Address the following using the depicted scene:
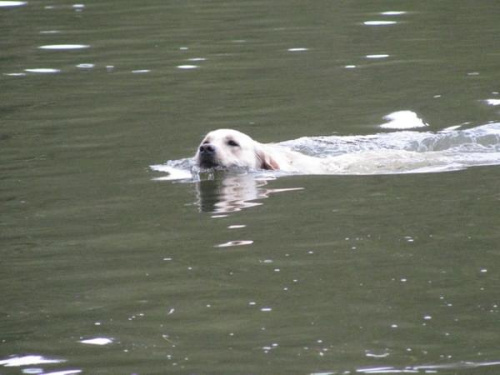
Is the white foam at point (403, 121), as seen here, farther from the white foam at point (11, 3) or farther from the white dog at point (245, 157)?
the white foam at point (11, 3)

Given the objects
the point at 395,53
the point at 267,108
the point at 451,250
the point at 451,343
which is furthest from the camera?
the point at 395,53

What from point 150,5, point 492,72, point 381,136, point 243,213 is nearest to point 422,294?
point 243,213

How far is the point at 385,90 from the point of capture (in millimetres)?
15594

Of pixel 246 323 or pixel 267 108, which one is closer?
pixel 246 323

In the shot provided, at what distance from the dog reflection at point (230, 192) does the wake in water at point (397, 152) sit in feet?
0.82

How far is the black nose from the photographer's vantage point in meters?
11.3

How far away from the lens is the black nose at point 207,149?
11305mm

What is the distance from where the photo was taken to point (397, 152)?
476 inches

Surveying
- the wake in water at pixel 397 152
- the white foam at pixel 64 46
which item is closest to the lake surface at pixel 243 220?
the wake in water at pixel 397 152

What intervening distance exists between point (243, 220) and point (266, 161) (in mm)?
2503

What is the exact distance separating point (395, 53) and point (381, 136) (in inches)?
210

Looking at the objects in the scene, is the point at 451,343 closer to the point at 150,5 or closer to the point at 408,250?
the point at 408,250

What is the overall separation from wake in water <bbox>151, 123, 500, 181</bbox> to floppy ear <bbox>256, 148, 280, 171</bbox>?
10 centimetres

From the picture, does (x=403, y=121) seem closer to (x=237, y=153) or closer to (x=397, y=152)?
(x=397, y=152)
